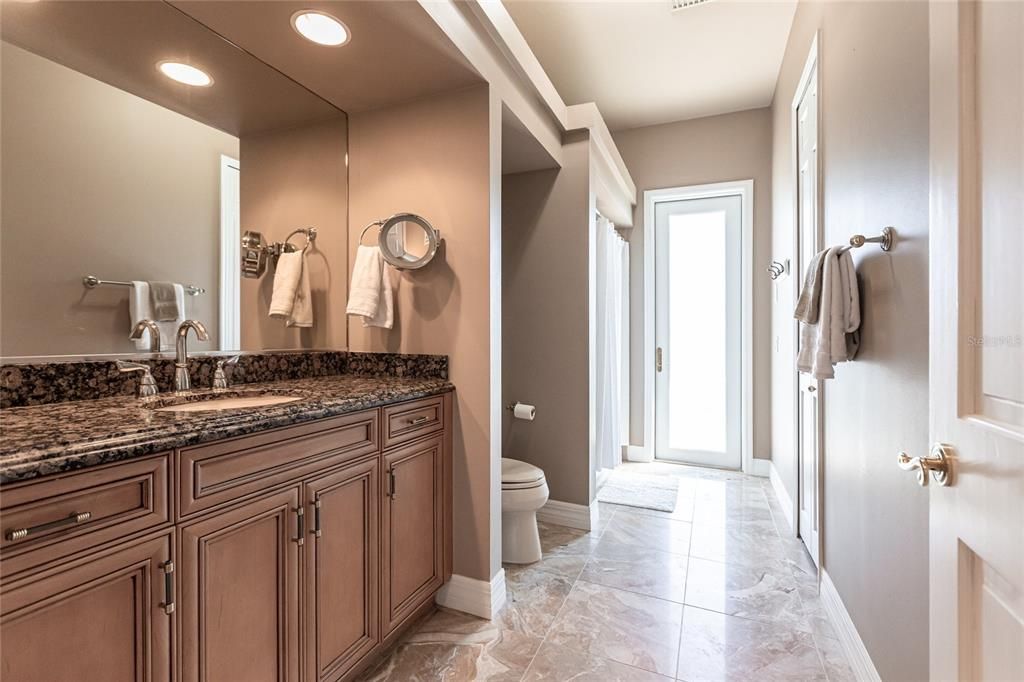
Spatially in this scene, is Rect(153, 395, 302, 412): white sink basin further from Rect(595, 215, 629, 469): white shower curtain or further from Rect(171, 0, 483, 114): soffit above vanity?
Rect(595, 215, 629, 469): white shower curtain

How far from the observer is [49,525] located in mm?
741

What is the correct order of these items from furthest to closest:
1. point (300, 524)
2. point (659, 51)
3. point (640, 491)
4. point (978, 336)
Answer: point (640, 491)
point (659, 51)
point (300, 524)
point (978, 336)

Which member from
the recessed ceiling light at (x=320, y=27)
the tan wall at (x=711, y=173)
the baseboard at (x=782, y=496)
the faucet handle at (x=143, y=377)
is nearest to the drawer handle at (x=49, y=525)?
the faucet handle at (x=143, y=377)

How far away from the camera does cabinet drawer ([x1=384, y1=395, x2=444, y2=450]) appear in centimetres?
154

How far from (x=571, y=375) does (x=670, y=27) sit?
6.73 feet

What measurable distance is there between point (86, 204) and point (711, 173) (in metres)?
3.74

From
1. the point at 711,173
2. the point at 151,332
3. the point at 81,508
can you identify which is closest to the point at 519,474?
the point at 151,332

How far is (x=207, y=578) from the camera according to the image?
0.99m

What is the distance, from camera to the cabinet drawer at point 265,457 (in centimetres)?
96

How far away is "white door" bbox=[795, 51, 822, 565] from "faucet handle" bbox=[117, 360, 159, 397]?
2.47 meters

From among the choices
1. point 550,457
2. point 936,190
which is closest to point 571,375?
point 550,457

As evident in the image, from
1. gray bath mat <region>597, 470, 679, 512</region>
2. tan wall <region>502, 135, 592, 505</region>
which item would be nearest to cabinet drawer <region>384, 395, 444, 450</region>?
tan wall <region>502, 135, 592, 505</region>

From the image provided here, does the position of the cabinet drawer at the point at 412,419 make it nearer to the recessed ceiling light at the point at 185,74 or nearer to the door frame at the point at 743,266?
the recessed ceiling light at the point at 185,74

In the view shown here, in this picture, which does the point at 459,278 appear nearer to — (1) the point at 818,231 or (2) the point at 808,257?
(1) the point at 818,231
